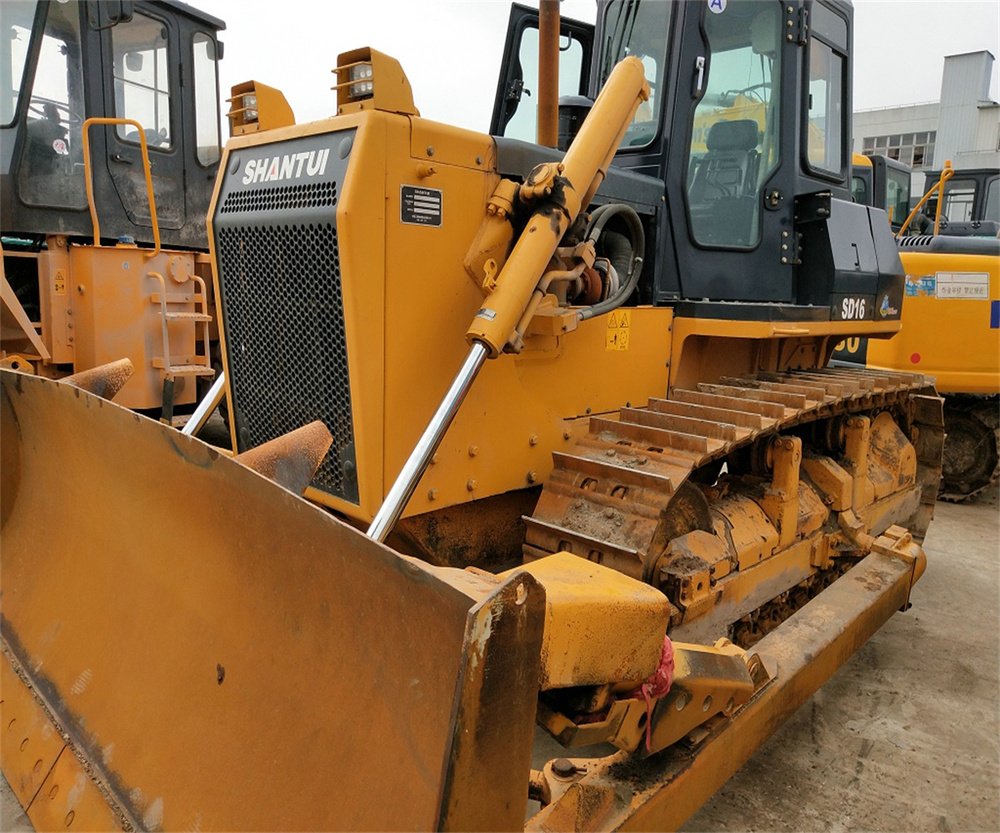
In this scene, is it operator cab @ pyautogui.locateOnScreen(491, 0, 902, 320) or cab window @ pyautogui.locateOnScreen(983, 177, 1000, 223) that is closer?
operator cab @ pyautogui.locateOnScreen(491, 0, 902, 320)

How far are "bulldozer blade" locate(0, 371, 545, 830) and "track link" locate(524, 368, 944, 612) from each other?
3.20ft

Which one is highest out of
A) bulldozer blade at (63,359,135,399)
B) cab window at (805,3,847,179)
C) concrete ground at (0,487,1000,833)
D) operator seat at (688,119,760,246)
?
cab window at (805,3,847,179)

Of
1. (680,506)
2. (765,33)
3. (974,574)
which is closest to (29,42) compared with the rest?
(765,33)

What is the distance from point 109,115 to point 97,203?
663 millimetres

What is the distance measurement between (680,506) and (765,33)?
2.06m

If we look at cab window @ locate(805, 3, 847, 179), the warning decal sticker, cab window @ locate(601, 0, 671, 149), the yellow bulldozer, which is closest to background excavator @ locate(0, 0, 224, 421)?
the yellow bulldozer

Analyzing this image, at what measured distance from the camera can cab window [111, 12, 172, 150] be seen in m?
5.89

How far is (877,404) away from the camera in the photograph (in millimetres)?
3834

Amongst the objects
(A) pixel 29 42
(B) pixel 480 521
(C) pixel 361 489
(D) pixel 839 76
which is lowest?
(B) pixel 480 521

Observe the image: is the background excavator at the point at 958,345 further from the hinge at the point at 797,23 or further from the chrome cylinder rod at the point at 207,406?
the chrome cylinder rod at the point at 207,406

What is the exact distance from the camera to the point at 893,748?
2.98m

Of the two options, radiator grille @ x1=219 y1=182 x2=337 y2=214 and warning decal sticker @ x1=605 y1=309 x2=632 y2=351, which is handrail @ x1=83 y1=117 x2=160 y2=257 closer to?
radiator grille @ x1=219 y1=182 x2=337 y2=214

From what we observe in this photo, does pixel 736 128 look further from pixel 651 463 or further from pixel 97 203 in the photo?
pixel 97 203

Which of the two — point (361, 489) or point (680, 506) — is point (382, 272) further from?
point (680, 506)
